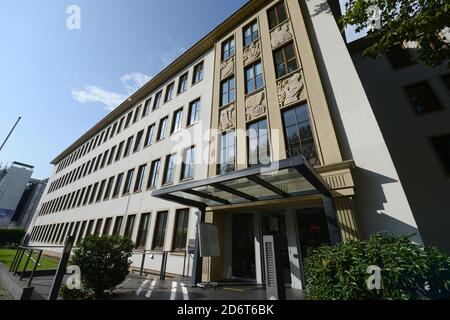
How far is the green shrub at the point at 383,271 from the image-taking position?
307cm

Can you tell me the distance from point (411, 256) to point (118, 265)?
7507mm

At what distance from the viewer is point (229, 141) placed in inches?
415

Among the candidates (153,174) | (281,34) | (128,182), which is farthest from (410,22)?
(128,182)

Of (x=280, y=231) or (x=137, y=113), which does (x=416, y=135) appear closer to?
(x=280, y=231)

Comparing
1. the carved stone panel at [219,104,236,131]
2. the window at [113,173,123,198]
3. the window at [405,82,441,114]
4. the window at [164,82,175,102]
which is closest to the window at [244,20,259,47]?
the carved stone panel at [219,104,236,131]

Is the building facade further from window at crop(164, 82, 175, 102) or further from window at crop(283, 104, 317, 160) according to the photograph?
window at crop(164, 82, 175, 102)

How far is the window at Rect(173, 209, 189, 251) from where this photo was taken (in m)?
10.8

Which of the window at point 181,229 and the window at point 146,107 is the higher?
the window at point 146,107

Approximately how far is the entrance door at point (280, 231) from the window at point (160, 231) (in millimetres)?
6330

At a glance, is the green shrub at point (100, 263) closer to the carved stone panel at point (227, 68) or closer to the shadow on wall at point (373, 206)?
the shadow on wall at point (373, 206)

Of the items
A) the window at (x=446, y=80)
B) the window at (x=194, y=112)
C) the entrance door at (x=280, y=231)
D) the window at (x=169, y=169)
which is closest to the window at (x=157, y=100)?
the window at (x=194, y=112)

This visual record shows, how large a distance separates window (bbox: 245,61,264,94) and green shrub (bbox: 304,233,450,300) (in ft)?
28.1

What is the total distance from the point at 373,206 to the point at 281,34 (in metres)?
9.31
